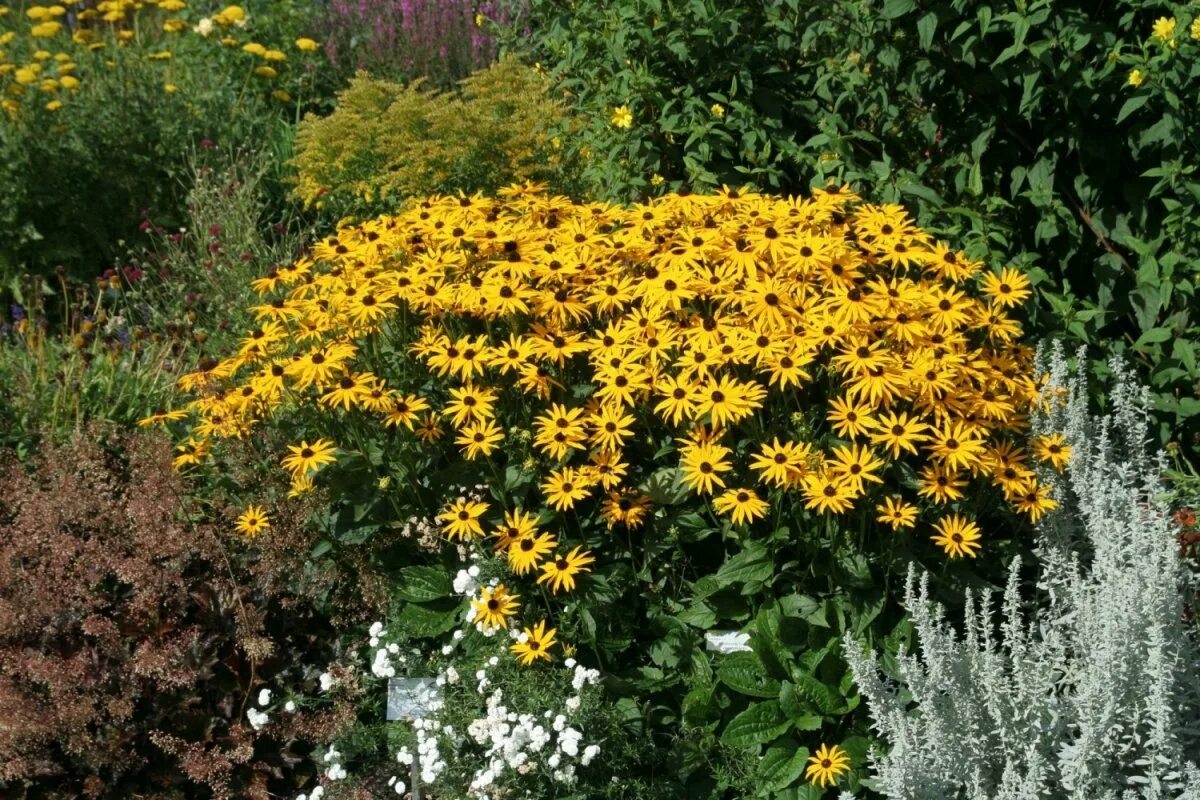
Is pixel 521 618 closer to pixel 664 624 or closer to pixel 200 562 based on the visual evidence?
pixel 664 624

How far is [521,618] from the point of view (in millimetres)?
3379

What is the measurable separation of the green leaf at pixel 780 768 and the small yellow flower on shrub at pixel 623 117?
2.30 metres

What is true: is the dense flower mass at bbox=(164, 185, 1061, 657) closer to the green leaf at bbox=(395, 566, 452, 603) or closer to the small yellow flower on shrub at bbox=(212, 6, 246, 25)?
the green leaf at bbox=(395, 566, 452, 603)

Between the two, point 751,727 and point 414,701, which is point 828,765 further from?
point 414,701

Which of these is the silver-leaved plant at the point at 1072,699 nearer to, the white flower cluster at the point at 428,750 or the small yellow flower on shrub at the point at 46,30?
the white flower cluster at the point at 428,750

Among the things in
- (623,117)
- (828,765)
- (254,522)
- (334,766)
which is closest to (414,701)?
(334,766)

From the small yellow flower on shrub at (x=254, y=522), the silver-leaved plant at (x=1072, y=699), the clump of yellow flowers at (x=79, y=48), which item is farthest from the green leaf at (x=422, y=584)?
the clump of yellow flowers at (x=79, y=48)

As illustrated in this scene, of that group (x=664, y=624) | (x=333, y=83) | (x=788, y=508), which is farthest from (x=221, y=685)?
(x=333, y=83)

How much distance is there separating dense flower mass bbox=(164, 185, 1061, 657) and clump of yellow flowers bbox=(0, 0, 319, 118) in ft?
11.9

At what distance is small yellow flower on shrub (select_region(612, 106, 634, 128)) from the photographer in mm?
4645

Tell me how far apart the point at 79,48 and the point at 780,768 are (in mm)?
6328

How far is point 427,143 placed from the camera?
220 inches

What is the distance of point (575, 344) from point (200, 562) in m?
1.39

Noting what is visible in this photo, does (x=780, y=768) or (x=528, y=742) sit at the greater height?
(x=528, y=742)
